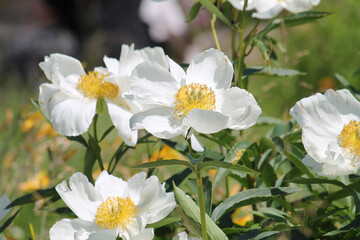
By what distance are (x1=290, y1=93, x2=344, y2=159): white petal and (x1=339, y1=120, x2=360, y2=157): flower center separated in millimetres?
11

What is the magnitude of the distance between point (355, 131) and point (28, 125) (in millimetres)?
911

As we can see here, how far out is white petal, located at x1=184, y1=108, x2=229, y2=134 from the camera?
2.21 ft

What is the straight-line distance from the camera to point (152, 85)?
745mm

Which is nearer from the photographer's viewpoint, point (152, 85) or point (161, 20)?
point (152, 85)

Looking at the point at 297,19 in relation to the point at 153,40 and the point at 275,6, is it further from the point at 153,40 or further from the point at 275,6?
the point at 153,40

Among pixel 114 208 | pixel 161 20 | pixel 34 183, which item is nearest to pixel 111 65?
pixel 114 208

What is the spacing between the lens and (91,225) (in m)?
0.75

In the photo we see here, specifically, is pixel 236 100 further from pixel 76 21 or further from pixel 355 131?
pixel 76 21

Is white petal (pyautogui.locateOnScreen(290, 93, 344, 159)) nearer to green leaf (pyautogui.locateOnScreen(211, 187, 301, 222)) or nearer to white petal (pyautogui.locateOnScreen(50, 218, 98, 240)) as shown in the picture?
green leaf (pyautogui.locateOnScreen(211, 187, 301, 222))

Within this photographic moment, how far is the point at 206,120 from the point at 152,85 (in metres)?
0.11

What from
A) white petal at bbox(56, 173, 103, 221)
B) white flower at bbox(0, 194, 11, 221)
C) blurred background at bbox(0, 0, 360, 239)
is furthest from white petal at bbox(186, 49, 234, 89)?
blurred background at bbox(0, 0, 360, 239)

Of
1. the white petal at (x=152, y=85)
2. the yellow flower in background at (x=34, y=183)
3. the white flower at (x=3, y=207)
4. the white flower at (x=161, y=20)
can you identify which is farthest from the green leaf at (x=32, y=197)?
the white flower at (x=161, y=20)

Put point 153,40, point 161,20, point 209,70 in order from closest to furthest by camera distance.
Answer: point 209,70 < point 153,40 < point 161,20

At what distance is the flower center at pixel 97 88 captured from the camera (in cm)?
88
